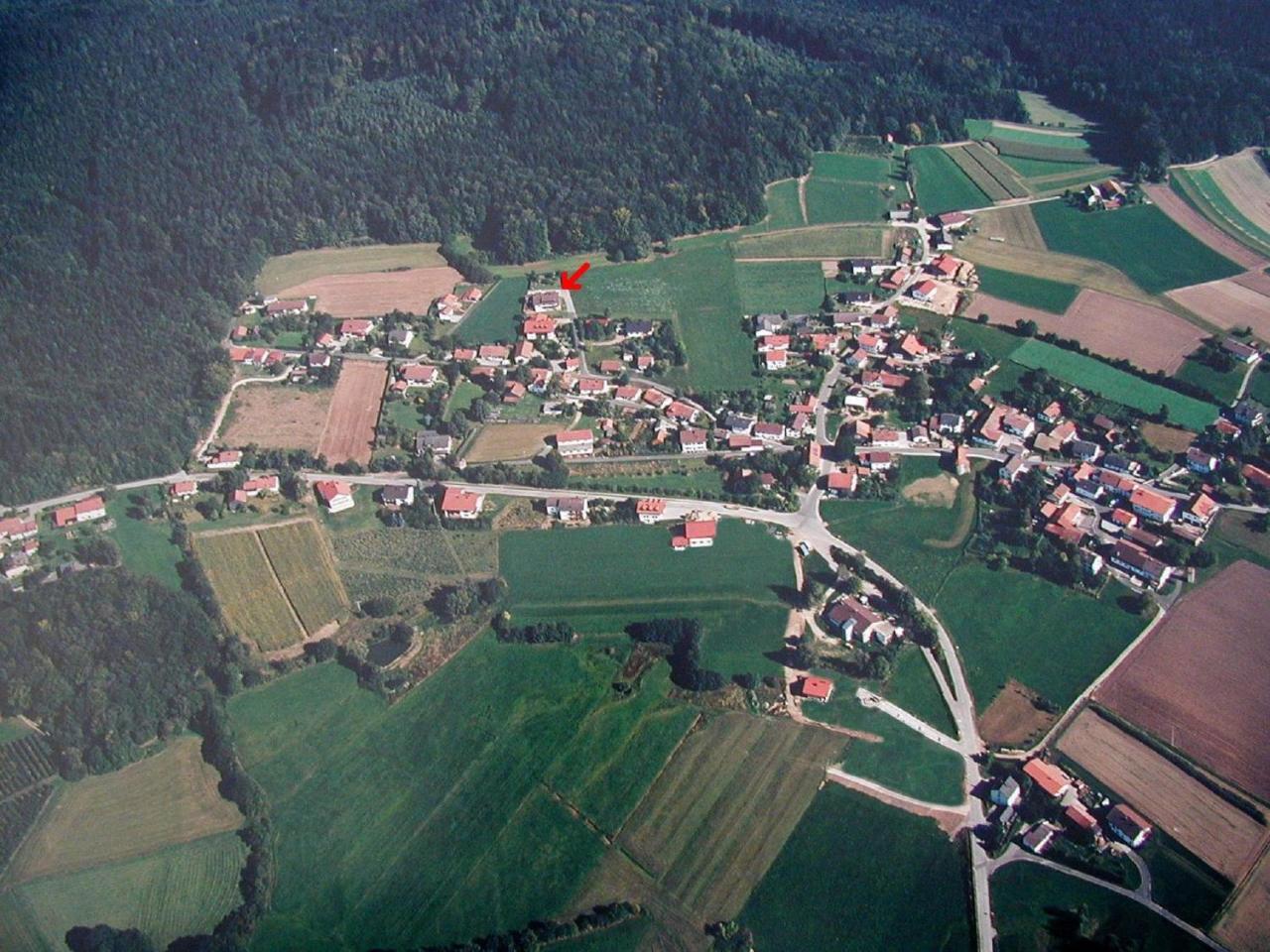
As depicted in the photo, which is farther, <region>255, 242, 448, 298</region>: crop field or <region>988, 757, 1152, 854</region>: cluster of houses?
<region>255, 242, 448, 298</region>: crop field

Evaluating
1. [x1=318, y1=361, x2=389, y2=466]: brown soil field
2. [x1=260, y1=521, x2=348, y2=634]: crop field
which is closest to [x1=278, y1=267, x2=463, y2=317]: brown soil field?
[x1=318, y1=361, x2=389, y2=466]: brown soil field

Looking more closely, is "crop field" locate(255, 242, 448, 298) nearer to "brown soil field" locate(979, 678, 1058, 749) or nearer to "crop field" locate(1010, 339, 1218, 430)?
"crop field" locate(1010, 339, 1218, 430)

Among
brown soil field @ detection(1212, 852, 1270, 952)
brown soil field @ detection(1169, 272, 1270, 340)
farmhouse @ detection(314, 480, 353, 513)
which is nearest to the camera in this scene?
brown soil field @ detection(1212, 852, 1270, 952)

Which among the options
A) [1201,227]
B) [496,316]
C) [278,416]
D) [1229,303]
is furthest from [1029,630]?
[1201,227]

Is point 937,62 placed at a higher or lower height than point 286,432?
higher

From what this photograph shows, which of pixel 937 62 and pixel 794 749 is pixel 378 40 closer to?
pixel 937 62

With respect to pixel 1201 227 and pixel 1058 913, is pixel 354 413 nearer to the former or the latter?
pixel 1058 913

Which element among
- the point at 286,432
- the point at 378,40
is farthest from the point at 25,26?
the point at 286,432
